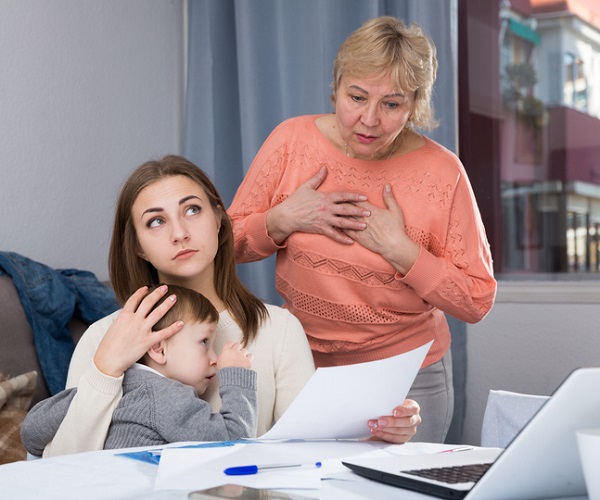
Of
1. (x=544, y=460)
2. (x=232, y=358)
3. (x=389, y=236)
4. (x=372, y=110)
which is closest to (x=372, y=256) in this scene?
(x=389, y=236)

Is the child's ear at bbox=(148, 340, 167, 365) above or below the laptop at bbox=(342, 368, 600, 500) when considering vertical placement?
below

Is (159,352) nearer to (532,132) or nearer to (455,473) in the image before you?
(455,473)

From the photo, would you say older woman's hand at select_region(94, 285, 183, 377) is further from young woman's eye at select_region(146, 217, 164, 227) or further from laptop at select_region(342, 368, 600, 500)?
laptop at select_region(342, 368, 600, 500)

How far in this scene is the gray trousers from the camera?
1.84 metres

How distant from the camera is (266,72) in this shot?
3023mm

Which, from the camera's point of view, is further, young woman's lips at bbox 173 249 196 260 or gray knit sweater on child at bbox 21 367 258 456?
young woman's lips at bbox 173 249 196 260

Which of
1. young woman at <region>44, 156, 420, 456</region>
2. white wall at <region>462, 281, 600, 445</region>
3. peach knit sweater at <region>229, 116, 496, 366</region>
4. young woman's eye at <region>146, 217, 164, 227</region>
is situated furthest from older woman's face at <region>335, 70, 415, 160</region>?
white wall at <region>462, 281, 600, 445</region>

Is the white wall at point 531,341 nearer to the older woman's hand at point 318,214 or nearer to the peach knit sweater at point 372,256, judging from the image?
the peach knit sweater at point 372,256

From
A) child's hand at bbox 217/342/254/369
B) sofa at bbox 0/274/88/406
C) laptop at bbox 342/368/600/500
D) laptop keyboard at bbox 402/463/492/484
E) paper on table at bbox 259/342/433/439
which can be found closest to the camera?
laptop at bbox 342/368/600/500

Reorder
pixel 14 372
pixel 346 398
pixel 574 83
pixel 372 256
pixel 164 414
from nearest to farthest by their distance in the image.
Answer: pixel 346 398 → pixel 164 414 → pixel 372 256 → pixel 14 372 → pixel 574 83

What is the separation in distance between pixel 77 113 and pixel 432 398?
1588 mm

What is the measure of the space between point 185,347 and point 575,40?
2.07 meters

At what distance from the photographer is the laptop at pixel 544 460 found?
661 millimetres

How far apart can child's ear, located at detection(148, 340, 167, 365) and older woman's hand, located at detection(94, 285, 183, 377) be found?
0.03 metres
